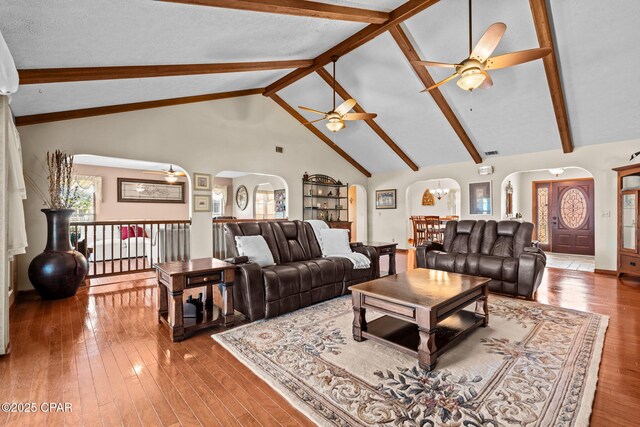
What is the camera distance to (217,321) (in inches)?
115

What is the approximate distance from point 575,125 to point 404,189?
3.93 meters

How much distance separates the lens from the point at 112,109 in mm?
4660

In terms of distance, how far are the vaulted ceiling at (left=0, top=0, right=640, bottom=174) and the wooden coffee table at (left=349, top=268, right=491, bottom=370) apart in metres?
2.92

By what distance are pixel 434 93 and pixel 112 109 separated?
5383 mm

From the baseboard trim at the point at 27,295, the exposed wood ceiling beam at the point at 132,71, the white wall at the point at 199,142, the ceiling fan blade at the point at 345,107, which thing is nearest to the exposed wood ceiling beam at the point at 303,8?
the ceiling fan blade at the point at 345,107

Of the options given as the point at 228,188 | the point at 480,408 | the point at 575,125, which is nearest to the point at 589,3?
the point at 575,125

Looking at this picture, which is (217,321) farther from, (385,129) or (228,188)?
(228,188)

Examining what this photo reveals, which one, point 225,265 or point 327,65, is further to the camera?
point 327,65

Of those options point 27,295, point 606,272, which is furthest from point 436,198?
point 27,295

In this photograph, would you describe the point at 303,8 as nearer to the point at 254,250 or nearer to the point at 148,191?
the point at 254,250

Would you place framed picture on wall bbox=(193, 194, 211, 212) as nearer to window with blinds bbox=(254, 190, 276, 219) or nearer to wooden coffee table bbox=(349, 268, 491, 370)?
wooden coffee table bbox=(349, 268, 491, 370)

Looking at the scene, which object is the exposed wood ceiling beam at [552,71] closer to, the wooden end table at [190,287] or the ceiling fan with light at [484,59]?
the ceiling fan with light at [484,59]

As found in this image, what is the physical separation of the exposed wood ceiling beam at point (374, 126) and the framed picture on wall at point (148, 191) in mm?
5966

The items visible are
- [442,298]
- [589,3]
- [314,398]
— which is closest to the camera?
[314,398]
